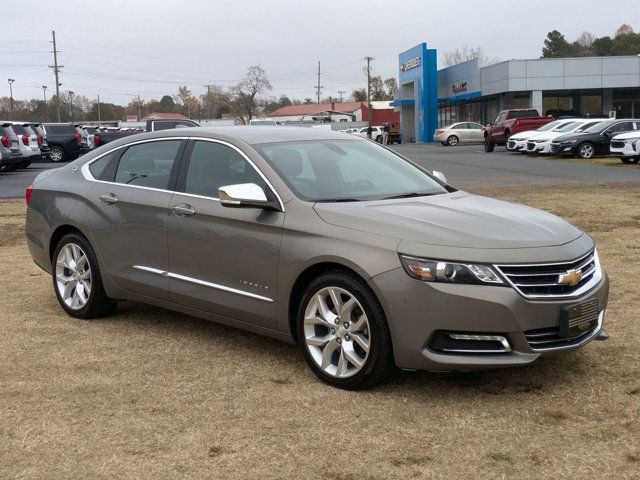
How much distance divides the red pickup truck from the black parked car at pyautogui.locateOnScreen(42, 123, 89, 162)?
18882 mm

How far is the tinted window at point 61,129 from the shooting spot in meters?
33.4

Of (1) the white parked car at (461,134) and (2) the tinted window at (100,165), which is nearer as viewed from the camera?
(2) the tinted window at (100,165)

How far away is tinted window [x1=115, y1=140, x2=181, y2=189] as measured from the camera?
5633 mm

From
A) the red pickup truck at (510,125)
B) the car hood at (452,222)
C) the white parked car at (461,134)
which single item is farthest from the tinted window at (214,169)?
the white parked car at (461,134)

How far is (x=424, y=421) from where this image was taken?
402 cm

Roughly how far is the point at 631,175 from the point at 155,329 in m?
17.4

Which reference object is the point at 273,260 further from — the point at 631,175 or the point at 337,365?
the point at 631,175

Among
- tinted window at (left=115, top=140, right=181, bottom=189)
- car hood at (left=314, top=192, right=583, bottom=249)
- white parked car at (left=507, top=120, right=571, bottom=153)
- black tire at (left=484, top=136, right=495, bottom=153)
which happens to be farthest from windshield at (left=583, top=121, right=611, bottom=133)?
tinted window at (left=115, top=140, right=181, bottom=189)

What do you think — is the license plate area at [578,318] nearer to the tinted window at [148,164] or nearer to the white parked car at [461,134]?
the tinted window at [148,164]

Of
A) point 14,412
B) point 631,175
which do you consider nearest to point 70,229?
point 14,412

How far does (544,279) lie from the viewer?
4.16 m

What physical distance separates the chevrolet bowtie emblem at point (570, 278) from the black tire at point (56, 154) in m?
31.7

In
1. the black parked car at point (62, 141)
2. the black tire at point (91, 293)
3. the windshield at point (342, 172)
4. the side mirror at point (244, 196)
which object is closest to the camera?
the side mirror at point (244, 196)

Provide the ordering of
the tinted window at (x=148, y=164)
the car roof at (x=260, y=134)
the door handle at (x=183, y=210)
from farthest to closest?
1. the tinted window at (x=148, y=164)
2. the car roof at (x=260, y=134)
3. the door handle at (x=183, y=210)
